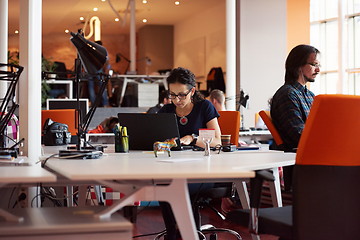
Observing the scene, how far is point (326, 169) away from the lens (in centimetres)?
260

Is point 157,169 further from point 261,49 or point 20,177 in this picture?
point 261,49

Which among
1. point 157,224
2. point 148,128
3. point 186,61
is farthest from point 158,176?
point 186,61

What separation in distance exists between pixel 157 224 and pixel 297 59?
1.86 m

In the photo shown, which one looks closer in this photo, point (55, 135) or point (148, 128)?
point (148, 128)

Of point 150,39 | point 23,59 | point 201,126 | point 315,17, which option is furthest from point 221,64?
point 23,59

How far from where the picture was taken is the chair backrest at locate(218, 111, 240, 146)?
4.82 meters

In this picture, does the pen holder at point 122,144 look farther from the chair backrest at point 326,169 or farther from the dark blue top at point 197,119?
the chair backrest at point 326,169

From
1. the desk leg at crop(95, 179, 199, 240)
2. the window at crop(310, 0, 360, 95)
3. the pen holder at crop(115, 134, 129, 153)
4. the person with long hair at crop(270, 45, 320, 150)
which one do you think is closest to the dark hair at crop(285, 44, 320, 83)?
the person with long hair at crop(270, 45, 320, 150)

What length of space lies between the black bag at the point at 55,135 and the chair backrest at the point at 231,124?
1.23m

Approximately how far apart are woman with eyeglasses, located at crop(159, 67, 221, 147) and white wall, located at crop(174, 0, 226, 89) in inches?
377

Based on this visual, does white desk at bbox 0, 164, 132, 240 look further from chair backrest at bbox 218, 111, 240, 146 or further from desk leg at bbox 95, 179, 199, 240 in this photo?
chair backrest at bbox 218, 111, 240, 146

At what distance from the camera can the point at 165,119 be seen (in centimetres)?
384

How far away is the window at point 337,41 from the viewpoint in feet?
40.6

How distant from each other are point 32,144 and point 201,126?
4.53ft
